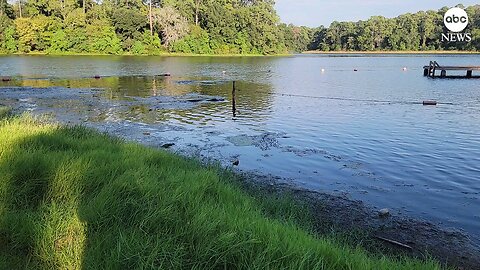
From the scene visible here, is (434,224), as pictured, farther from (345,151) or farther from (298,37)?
(298,37)

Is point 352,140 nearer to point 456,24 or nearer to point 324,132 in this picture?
point 324,132

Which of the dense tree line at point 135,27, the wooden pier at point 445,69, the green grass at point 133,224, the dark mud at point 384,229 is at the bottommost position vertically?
the dark mud at point 384,229

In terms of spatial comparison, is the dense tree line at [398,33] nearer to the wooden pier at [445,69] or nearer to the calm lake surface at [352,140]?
the wooden pier at [445,69]

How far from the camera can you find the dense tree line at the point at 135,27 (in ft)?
262

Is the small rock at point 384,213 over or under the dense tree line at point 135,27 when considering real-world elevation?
under

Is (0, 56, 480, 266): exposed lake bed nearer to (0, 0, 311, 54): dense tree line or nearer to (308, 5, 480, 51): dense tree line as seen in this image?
(0, 0, 311, 54): dense tree line

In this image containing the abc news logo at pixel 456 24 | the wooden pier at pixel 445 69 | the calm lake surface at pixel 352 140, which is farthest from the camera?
the abc news logo at pixel 456 24

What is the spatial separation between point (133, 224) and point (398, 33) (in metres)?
141

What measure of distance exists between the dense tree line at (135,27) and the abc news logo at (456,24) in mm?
44821

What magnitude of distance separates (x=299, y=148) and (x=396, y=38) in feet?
434

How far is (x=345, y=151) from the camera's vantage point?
13062 mm

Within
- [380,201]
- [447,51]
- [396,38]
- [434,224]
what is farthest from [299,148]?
[396,38]

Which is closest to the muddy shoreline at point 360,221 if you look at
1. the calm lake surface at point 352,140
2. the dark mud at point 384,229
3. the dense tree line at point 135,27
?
the dark mud at point 384,229

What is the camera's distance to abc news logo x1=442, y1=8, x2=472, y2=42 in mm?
101438
